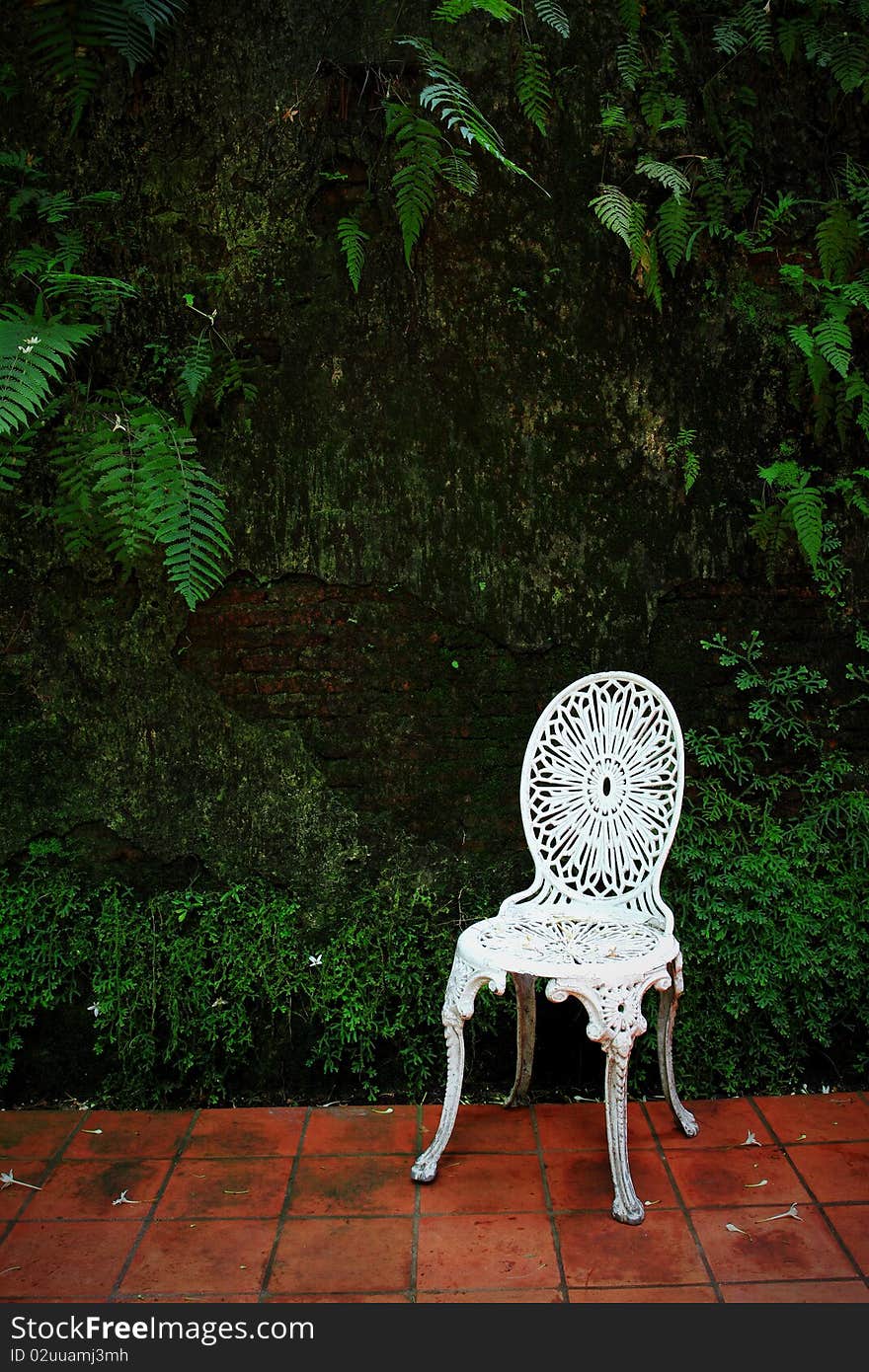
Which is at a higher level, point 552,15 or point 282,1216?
point 552,15

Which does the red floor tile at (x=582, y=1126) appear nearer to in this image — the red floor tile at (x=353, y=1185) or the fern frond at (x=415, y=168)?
the red floor tile at (x=353, y=1185)

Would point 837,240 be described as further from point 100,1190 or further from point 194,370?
point 100,1190

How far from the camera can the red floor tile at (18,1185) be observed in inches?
101

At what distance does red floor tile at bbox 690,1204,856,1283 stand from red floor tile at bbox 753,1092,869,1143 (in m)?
0.35

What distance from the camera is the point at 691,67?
2986mm

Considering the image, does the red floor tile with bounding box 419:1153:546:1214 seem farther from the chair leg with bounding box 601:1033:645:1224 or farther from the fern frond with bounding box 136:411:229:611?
the fern frond with bounding box 136:411:229:611

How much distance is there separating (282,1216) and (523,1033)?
78 cm

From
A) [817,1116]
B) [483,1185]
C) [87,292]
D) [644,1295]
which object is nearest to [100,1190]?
[483,1185]

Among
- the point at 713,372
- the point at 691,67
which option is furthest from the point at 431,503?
the point at 691,67

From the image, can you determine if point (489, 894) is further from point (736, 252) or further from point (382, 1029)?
point (736, 252)

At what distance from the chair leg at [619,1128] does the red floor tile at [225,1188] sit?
2.60ft

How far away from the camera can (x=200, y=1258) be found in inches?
92.1

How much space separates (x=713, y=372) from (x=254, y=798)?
5.83 ft

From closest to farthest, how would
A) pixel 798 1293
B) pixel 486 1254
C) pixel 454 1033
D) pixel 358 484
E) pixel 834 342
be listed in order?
pixel 798 1293 < pixel 486 1254 < pixel 454 1033 < pixel 834 342 < pixel 358 484
